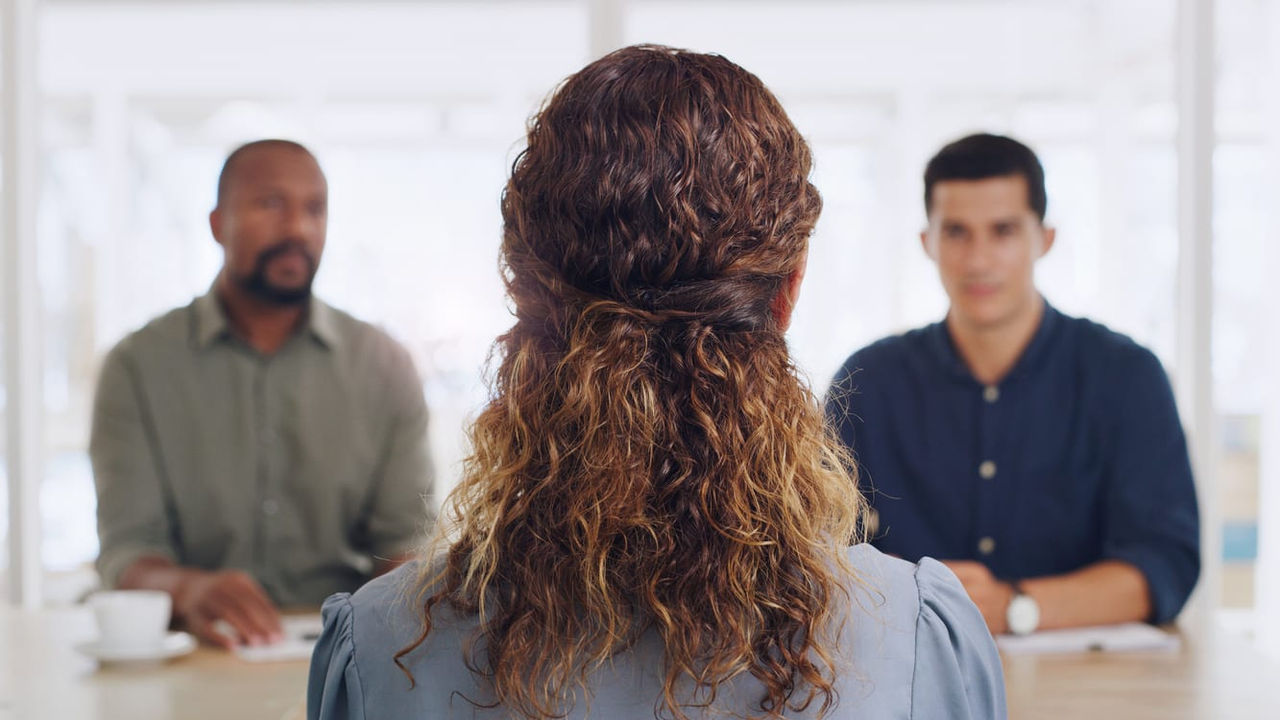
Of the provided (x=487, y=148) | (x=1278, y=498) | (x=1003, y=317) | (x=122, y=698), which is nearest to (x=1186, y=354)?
(x=1278, y=498)

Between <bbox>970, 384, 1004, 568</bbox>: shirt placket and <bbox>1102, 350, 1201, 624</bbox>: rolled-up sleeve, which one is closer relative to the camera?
<bbox>1102, 350, 1201, 624</bbox>: rolled-up sleeve

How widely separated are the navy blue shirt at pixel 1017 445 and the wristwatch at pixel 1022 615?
0.47 metres

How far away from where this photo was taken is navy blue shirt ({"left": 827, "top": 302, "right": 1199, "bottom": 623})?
233 centimetres

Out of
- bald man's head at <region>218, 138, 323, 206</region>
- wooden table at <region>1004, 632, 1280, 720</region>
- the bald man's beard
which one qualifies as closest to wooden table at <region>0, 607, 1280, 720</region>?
wooden table at <region>1004, 632, 1280, 720</region>

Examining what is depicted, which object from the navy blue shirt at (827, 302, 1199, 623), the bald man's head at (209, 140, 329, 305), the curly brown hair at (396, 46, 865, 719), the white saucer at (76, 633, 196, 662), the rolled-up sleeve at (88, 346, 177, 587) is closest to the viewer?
the curly brown hair at (396, 46, 865, 719)

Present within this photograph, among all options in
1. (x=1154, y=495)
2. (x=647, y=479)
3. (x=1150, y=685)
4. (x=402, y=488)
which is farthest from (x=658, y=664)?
(x=402, y=488)

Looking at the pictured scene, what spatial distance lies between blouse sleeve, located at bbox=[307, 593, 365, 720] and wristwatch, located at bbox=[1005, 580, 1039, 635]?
4.13 feet

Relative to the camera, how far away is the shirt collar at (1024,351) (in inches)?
95.3

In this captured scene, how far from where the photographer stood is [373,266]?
4.41 metres

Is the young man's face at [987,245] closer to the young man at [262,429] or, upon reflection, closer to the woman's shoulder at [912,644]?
the young man at [262,429]

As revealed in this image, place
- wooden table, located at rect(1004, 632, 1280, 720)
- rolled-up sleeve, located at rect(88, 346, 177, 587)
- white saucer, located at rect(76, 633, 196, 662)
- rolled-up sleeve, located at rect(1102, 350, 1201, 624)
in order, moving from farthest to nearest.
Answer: rolled-up sleeve, located at rect(88, 346, 177, 587)
rolled-up sleeve, located at rect(1102, 350, 1201, 624)
white saucer, located at rect(76, 633, 196, 662)
wooden table, located at rect(1004, 632, 1280, 720)

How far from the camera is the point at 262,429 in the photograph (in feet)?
9.23

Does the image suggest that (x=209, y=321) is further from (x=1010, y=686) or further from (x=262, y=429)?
(x=1010, y=686)

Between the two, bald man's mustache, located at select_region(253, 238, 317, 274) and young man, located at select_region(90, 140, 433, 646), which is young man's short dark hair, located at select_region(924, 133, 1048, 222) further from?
bald man's mustache, located at select_region(253, 238, 317, 274)
